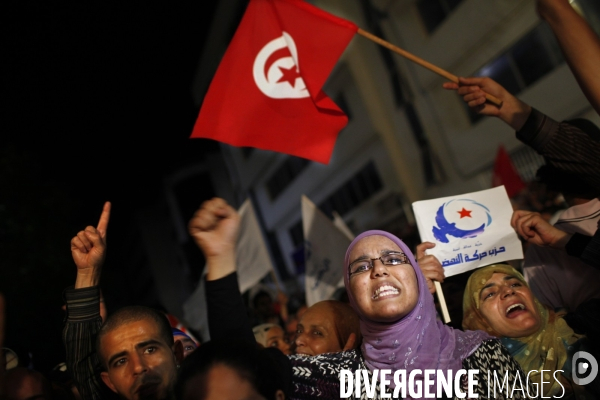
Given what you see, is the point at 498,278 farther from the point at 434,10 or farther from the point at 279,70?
the point at 434,10

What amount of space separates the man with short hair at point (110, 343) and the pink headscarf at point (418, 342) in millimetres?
845

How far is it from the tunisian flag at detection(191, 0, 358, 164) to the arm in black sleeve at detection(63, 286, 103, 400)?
5.45 ft

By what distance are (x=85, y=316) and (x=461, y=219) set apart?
210 cm

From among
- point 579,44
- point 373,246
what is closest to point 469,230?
point 373,246

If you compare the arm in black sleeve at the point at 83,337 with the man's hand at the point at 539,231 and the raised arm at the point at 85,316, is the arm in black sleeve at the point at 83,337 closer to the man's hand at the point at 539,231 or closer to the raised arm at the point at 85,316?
the raised arm at the point at 85,316

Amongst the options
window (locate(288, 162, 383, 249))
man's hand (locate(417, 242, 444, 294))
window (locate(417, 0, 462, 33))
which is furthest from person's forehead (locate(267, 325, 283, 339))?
window (locate(288, 162, 383, 249))

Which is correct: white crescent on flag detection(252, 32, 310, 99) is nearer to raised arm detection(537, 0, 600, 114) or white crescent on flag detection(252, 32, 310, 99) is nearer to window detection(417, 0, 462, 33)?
raised arm detection(537, 0, 600, 114)

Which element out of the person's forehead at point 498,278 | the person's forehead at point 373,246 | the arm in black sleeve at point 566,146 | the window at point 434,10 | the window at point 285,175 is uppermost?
the window at point 434,10

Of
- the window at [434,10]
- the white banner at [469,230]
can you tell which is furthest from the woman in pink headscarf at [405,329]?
the window at [434,10]

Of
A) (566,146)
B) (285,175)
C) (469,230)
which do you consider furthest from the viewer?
(285,175)

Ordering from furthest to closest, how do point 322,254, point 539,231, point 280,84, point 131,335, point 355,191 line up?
point 355,191, point 322,254, point 280,84, point 539,231, point 131,335

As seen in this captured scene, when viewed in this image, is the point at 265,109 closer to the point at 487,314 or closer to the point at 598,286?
the point at 487,314

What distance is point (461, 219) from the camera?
3.25m

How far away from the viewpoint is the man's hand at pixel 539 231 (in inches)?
102
